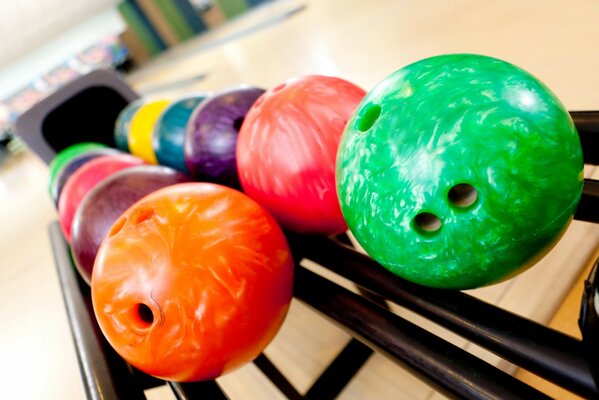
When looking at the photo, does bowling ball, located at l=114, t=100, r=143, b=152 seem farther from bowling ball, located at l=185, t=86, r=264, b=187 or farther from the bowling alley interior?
bowling ball, located at l=185, t=86, r=264, b=187

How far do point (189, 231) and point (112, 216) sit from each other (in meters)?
0.31

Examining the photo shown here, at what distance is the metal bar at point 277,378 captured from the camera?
30.2 inches

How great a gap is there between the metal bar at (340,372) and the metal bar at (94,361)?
326 millimetres

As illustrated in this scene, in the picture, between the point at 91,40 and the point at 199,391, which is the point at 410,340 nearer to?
the point at 199,391

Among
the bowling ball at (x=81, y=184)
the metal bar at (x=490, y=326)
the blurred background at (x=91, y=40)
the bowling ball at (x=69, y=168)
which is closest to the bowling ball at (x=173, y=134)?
the bowling ball at (x=81, y=184)

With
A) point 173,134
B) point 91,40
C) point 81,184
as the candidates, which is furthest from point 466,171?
point 91,40

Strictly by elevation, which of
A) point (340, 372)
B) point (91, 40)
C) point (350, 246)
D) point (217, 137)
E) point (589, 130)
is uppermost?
point (91, 40)

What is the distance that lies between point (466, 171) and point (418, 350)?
0.21 m

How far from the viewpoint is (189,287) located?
0.51 m

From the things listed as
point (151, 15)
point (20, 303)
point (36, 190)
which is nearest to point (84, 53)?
point (151, 15)

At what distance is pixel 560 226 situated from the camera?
0.44 m

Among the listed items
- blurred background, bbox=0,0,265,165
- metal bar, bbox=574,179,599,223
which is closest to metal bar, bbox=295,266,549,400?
metal bar, bbox=574,179,599,223

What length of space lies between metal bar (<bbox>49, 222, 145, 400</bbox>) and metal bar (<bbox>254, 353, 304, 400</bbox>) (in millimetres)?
275

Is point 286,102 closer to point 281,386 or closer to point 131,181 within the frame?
point 131,181
